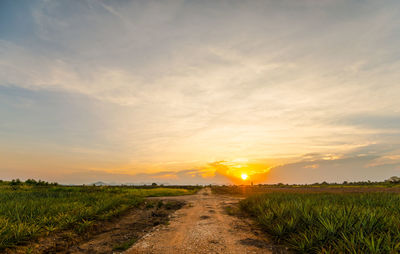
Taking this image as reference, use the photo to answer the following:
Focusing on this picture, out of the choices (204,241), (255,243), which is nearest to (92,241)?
(204,241)

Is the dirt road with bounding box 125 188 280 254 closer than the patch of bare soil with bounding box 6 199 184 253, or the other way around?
the dirt road with bounding box 125 188 280 254

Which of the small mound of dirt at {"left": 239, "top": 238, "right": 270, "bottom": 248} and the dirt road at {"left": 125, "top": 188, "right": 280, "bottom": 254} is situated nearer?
the dirt road at {"left": 125, "top": 188, "right": 280, "bottom": 254}

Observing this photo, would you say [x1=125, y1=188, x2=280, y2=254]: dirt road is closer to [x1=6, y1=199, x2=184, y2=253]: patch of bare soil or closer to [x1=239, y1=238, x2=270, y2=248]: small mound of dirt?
[x1=239, y1=238, x2=270, y2=248]: small mound of dirt

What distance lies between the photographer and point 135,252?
7.52 meters

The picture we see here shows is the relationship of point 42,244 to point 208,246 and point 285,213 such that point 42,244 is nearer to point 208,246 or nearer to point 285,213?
point 208,246

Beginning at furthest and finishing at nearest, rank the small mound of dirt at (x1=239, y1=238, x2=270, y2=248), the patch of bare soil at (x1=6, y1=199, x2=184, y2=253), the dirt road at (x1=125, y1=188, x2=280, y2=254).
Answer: the small mound of dirt at (x1=239, y1=238, x2=270, y2=248) < the patch of bare soil at (x1=6, y1=199, x2=184, y2=253) < the dirt road at (x1=125, y1=188, x2=280, y2=254)

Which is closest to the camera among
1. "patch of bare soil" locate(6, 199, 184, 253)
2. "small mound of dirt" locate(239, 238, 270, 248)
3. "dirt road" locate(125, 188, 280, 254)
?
"dirt road" locate(125, 188, 280, 254)

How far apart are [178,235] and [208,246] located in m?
2.26

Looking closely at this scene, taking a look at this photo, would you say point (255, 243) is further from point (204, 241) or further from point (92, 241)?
point (92, 241)

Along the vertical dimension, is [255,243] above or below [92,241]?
above

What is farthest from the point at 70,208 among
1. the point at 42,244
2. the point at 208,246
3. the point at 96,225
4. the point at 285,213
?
the point at 285,213

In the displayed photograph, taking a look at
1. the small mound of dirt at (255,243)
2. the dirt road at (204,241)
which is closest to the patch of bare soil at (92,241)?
the dirt road at (204,241)

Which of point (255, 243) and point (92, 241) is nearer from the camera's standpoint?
point (255, 243)

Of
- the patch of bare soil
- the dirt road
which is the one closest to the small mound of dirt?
the dirt road
